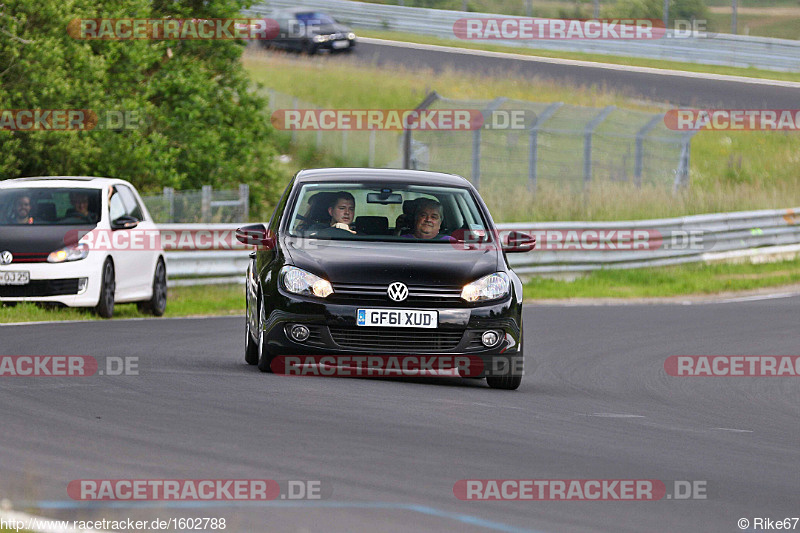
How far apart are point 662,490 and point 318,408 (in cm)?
261

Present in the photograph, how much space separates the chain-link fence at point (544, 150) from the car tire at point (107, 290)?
12240 millimetres

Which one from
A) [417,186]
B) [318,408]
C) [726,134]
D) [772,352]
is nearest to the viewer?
Answer: [318,408]

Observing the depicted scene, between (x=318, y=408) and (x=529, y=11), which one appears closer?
(x=318, y=408)

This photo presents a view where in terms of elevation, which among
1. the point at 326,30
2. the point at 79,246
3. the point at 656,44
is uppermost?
the point at 326,30

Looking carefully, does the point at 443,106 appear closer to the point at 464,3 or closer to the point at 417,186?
the point at 464,3

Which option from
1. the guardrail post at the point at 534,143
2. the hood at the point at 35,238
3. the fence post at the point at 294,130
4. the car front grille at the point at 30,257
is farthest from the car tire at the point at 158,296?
the fence post at the point at 294,130

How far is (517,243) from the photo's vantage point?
421 inches

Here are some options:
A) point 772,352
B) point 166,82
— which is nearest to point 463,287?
point 772,352

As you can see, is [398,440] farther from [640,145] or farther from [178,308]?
[640,145]

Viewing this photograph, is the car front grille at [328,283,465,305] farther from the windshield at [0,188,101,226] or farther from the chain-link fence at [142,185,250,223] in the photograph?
the chain-link fence at [142,185,250,223]

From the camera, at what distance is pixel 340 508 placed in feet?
18.6

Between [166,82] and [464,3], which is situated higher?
[464,3]

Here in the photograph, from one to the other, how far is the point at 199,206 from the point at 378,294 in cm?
1418

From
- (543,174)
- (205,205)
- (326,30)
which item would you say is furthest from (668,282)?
(326,30)
